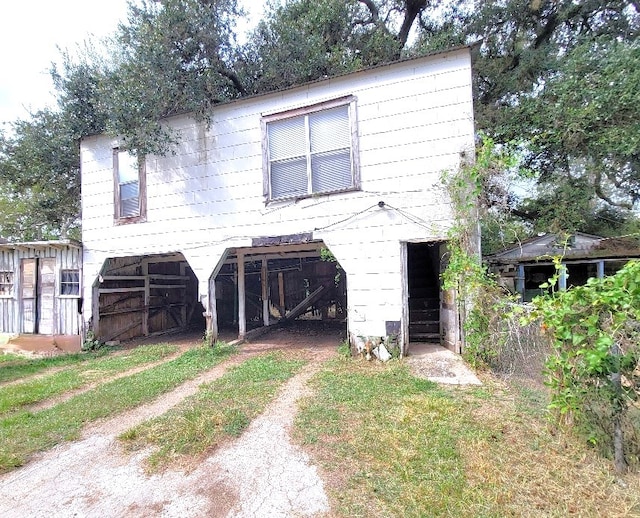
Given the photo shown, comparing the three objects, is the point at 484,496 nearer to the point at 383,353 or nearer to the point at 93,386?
the point at 383,353

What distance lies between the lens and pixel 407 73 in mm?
6367

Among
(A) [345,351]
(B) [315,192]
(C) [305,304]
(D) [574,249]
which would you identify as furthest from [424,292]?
(D) [574,249]

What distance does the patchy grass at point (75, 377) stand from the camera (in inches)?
206

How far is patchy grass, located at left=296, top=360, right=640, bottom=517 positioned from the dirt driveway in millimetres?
253

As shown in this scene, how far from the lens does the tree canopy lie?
7.94 m

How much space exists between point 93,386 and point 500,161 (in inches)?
293

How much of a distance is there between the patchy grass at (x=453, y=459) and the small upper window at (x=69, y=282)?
7.62 meters

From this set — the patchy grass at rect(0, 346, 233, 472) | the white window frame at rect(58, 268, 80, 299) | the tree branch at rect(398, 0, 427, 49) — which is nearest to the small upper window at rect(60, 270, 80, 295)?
the white window frame at rect(58, 268, 80, 299)

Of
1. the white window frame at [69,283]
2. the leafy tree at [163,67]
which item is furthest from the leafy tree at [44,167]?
the white window frame at [69,283]

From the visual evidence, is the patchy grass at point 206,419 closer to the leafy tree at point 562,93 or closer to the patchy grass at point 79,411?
the patchy grass at point 79,411

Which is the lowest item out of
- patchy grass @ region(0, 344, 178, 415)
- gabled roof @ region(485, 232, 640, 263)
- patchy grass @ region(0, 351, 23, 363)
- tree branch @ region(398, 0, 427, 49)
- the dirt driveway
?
patchy grass @ region(0, 351, 23, 363)

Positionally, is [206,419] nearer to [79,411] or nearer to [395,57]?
[79,411]

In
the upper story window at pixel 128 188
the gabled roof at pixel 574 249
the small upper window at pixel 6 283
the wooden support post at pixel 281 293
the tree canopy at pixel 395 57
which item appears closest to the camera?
the tree canopy at pixel 395 57

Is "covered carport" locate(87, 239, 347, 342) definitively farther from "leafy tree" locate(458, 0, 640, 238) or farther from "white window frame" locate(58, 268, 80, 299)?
"leafy tree" locate(458, 0, 640, 238)
